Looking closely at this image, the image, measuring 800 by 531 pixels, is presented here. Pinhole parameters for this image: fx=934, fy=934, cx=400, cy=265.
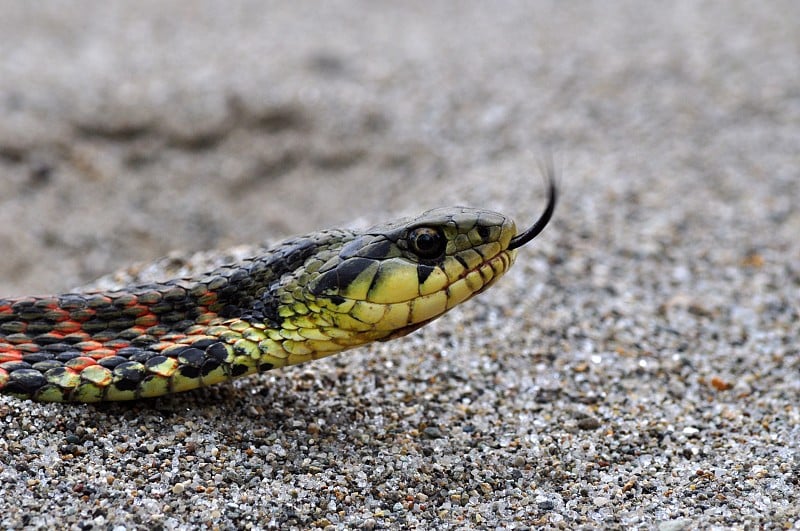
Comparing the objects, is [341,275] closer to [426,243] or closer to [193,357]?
[426,243]

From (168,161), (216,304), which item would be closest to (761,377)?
(216,304)

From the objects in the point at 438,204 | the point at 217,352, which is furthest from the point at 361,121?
the point at 217,352

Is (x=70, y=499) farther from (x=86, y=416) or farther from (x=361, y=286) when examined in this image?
(x=361, y=286)

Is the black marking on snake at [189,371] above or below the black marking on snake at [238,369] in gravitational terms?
below

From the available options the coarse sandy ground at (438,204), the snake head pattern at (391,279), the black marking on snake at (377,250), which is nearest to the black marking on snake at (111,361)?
the coarse sandy ground at (438,204)

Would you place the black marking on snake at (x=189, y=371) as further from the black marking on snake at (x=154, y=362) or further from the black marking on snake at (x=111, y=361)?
the black marking on snake at (x=111, y=361)

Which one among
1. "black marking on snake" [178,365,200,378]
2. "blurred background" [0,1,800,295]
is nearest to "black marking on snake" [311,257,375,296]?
"black marking on snake" [178,365,200,378]

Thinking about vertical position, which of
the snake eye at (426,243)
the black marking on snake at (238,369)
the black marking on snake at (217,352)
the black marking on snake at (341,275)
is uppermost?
the snake eye at (426,243)
